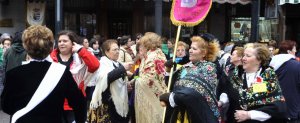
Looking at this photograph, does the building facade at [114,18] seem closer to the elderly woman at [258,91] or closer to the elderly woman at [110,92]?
the elderly woman at [110,92]

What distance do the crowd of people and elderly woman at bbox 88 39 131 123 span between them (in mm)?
13

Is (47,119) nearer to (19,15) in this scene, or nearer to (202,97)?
(202,97)

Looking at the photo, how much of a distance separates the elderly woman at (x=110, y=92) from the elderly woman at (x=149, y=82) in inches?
11.0

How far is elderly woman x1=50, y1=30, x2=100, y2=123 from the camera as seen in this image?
5.34 metres

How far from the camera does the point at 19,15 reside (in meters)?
14.4

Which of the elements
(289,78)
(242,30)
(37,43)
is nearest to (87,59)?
(37,43)

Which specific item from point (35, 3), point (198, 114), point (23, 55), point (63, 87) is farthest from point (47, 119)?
point (35, 3)

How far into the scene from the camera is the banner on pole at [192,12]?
5781 millimetres

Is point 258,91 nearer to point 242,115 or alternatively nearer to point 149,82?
point 242,115

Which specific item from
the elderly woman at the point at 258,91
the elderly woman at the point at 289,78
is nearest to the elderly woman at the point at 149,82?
the elderly woman at the point at 289,78

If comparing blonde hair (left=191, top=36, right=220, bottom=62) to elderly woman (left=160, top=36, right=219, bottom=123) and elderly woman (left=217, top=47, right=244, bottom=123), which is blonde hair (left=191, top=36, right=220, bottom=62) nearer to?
elderly woman (left=160, top=36, right=219, bottom=123)

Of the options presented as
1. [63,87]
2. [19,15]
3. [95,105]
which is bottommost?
[95,105]

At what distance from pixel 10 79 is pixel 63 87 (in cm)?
40

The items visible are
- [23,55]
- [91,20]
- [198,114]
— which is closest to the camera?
[198,114]
